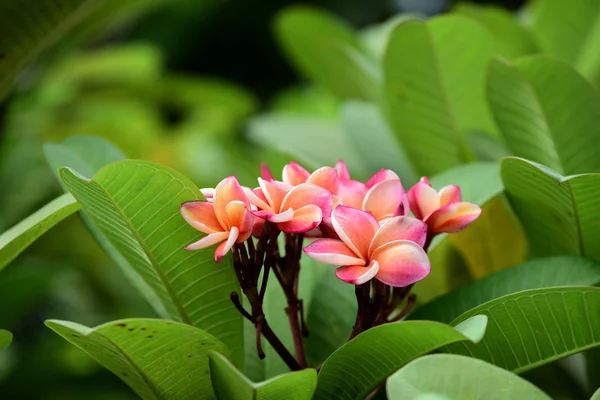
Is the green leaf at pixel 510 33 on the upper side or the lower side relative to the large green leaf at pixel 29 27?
lower

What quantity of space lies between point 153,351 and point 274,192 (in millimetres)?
143

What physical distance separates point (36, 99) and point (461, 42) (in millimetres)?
1108

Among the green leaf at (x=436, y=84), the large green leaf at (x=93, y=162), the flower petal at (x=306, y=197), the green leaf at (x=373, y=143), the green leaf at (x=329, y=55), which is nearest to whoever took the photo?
the flower petal at (x=306, y=197)

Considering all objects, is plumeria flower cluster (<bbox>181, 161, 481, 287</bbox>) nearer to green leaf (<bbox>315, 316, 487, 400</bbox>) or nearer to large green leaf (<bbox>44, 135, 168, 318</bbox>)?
green leaf (<bbox>315, 316, 487, 400</bbox>)

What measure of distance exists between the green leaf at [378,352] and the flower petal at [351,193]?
0.35 ft

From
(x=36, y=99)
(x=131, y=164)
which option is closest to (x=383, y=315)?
(x=131, y=164)

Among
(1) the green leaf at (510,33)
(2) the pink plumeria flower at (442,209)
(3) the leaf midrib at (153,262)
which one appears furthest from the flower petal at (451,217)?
(1) the green leaf at (510,33)

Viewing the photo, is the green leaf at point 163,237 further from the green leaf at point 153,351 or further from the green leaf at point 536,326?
the green leaf at point 536,326

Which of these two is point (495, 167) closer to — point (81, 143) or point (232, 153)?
point (81, 143)

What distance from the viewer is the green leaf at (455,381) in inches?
16.5

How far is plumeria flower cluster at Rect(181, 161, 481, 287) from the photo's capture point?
486mm

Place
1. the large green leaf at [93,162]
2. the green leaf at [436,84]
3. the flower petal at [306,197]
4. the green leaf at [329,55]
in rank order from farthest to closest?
the green leaf at [329,55] < the green leaf at [436,84] < the large green leaf at [93,162] < the flower petal at [306,197]

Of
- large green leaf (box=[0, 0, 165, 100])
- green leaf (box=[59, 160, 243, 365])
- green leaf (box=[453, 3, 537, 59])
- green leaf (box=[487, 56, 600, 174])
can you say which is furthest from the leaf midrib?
green leaf (box=[453, 3, 537, 59])

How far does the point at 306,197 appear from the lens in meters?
0.52
